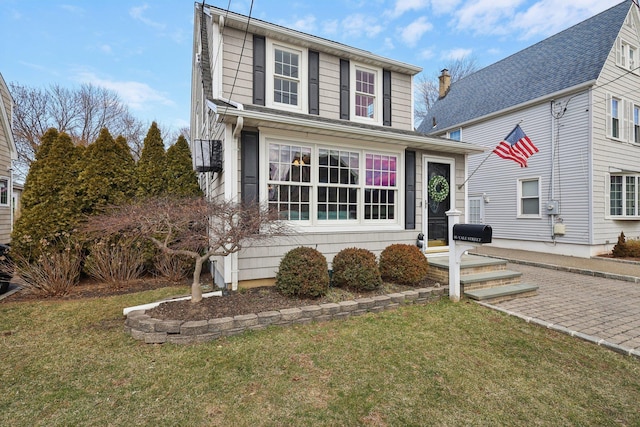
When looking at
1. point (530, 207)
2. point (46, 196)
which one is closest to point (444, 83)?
point (530, 207)

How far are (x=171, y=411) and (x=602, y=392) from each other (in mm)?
3548

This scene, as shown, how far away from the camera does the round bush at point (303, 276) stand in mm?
4379

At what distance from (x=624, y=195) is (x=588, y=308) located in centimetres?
865

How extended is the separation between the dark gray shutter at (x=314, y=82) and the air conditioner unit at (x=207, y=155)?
7.87ft

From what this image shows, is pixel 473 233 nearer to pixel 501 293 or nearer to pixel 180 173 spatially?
pixel 501 293

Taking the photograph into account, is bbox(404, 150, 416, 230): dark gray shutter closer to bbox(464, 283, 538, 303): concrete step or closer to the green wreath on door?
the green wreath on door

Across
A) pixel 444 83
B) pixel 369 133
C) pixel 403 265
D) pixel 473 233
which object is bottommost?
pixel 403 265

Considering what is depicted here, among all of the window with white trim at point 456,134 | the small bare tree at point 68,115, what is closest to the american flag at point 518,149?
the window with white trim at point 456,134

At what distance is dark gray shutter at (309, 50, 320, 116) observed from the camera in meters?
6.78

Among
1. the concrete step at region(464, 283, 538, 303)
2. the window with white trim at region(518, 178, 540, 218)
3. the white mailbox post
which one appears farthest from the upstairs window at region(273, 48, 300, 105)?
the window with white trim at region(518, 178, 540, 218)

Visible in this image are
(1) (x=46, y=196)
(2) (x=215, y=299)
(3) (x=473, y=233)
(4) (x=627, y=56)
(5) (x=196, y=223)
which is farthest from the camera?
(4) (x=627, y=56)

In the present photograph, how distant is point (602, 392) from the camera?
255 centimetres

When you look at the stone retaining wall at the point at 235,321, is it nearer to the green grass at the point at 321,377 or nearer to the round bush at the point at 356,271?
the green grass at the point at 321,377

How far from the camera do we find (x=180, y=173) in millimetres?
7176
